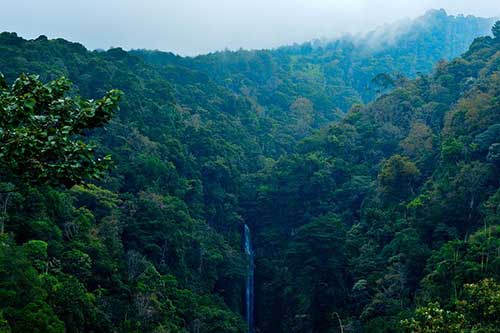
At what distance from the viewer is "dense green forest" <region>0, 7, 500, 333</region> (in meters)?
16.1

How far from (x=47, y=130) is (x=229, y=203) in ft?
113

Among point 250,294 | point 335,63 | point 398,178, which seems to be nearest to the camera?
point 398,178

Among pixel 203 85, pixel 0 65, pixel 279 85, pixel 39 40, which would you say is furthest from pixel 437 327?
pixel 279 85

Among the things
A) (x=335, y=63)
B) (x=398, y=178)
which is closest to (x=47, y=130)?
(x=398, y=178)

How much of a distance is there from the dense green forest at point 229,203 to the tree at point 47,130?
24 millimetres

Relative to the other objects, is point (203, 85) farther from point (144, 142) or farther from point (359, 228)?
point (359, 228)

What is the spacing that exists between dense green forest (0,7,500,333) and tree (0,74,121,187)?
2 cm

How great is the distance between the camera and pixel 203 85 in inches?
2330

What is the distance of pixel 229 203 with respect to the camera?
134 feet

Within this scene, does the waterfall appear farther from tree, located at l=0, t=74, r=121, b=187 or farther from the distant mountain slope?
tree, located at l=0, t=74, r=121, b=187

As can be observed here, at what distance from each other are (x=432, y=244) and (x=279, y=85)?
46003 mm

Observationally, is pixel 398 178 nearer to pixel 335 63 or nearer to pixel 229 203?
pixel 229 203

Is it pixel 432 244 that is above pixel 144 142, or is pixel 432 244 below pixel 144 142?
below

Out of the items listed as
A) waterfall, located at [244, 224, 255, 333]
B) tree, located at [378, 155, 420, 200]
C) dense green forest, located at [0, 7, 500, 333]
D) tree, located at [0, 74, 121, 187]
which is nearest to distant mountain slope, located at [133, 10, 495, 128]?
dense green forest, located at [0, 7, 500, 333]
